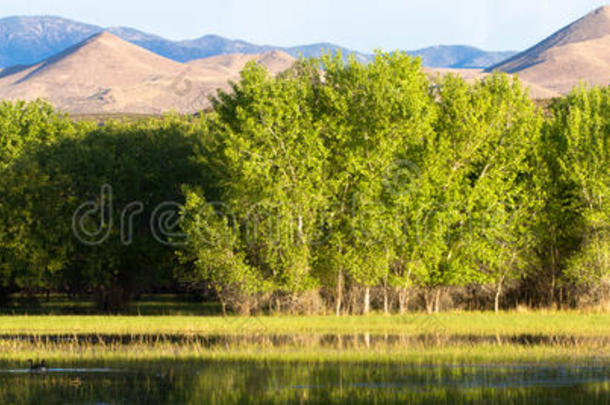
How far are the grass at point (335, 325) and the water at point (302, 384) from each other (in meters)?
14.7

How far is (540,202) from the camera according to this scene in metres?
68.8

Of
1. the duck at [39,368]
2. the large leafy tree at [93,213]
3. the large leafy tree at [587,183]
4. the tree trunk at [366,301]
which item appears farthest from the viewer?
the large leafy tree at [93,213]

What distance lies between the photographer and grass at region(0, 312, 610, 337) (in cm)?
5028

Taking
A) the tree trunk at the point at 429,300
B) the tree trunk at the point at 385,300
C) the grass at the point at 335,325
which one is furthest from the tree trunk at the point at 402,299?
the grass at the point at 335,325

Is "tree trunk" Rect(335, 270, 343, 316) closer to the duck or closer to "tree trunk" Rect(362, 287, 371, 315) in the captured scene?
"tree trunk" Rect(362, 287, 371, 315)

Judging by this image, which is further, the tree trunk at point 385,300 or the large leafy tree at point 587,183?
the large leafy tree at point 587,183

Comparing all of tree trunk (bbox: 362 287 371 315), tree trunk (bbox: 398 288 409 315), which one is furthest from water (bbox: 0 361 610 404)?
tree trunk (bbox: 398 288 409 315)

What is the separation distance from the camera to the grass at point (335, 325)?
50281 millimetres

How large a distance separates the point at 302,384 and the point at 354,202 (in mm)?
34756

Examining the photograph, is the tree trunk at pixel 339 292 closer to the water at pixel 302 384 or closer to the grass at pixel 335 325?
the grass at pixel 335 325

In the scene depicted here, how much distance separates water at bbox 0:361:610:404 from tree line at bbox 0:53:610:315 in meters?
28.8

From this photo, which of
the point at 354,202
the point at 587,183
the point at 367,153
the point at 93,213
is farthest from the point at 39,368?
the point at 587,183

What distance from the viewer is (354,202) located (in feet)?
214

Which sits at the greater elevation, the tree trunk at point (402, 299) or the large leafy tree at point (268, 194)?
the large leafy tree at point (268, 194)
